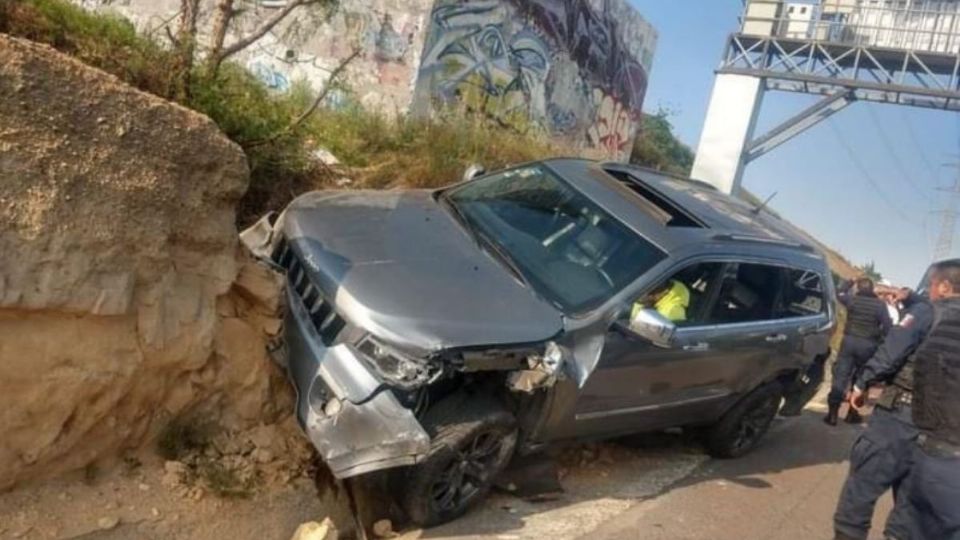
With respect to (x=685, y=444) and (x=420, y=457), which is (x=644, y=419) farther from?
(x=420, y=457)

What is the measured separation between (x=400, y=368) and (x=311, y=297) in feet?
2.48

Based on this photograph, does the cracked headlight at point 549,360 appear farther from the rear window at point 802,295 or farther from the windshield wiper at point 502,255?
the rear window at point 802,295

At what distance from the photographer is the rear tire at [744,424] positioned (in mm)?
6172

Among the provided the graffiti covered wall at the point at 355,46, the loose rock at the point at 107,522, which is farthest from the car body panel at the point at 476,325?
the graffiti covered wall at the point at 355,46

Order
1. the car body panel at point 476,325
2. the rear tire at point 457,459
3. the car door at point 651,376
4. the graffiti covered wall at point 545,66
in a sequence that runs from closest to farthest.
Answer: the car body panel at point 476,325, the rear tire at point 457,459, the car door at point 651,376, the graffiti covered wall at point 545,66

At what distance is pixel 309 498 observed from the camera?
13.9ft

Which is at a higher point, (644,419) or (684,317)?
(684,317)

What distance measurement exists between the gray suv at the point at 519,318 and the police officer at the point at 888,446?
3.70ft

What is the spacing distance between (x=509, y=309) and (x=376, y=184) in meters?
4.63

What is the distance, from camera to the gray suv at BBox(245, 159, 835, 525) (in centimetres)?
392

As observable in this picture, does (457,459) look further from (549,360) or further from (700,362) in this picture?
(700,362)

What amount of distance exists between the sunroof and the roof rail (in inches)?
6.0

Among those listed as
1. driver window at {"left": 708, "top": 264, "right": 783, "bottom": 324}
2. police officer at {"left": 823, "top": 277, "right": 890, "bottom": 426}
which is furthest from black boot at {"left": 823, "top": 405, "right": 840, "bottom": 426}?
driver window at {"left": 708, "top": 264, "right": 783, "bottom": 324}

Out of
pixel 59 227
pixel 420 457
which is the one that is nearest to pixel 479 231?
pixel 420 457
